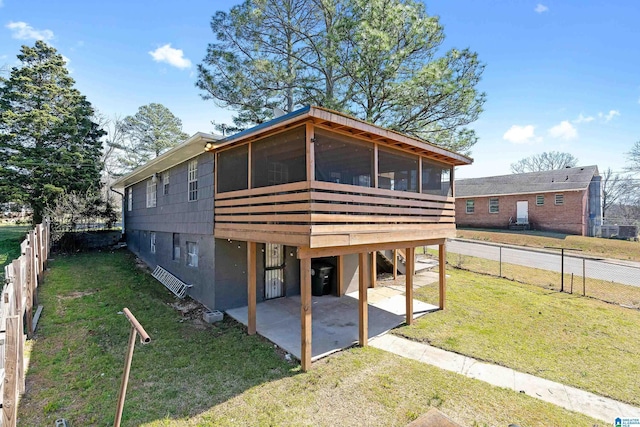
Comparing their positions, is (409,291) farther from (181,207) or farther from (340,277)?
(181,207)

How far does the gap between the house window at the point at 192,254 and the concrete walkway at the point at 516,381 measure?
209 inches

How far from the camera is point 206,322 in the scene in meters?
7.14

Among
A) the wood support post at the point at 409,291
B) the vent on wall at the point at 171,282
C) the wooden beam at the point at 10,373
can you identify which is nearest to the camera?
the wooden beam at the point at 10,373

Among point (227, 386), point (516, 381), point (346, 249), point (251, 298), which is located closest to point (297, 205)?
point (346, 249)

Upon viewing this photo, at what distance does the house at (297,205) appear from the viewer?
522 cm

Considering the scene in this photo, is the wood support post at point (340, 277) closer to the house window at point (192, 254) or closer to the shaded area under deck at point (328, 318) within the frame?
the shaded area under deck at point (328, 318)

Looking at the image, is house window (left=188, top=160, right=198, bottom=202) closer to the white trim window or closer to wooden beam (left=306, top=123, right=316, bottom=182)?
wooden beam (left=306, top=123, right=316, bottom=182)

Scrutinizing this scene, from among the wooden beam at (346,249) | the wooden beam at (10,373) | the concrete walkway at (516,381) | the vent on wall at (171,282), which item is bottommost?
the concrete walkway at (516,381)

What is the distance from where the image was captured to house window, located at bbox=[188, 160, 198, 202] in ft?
27.9

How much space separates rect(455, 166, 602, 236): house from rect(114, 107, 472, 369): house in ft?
61.8

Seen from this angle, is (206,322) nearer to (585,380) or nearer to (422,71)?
(585,380)

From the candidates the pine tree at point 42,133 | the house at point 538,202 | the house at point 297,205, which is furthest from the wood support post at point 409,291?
the house at point 538,202

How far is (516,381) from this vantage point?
487cm

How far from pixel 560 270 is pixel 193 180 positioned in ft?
47.4
